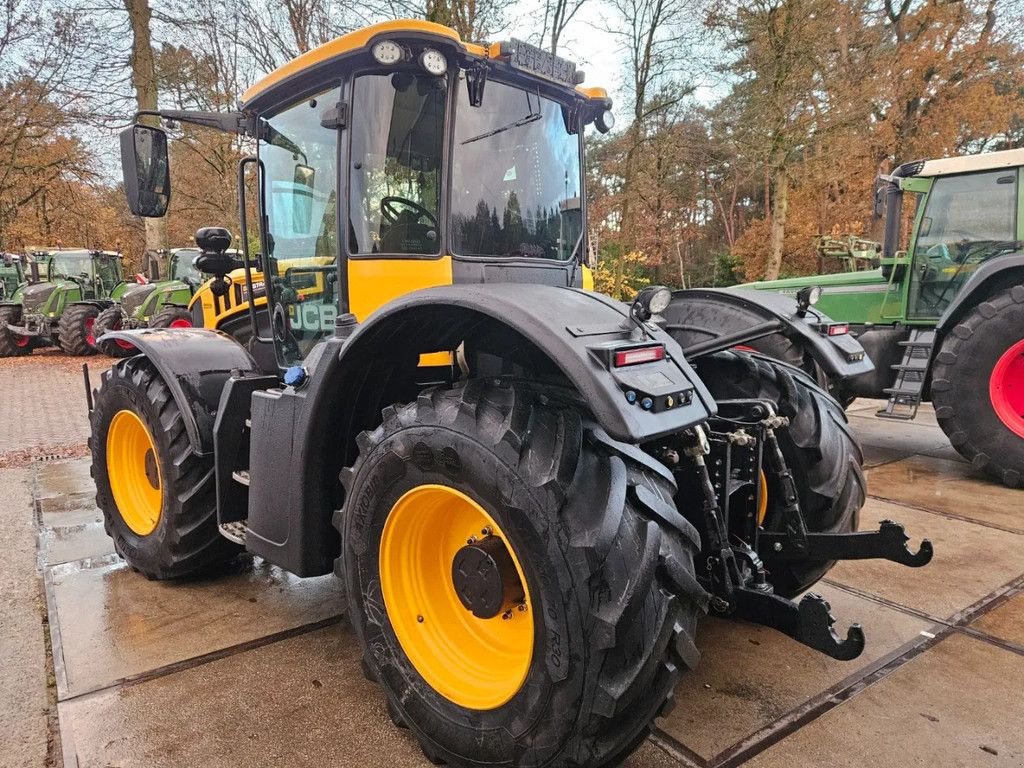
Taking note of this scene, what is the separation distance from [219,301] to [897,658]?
13.6 feet

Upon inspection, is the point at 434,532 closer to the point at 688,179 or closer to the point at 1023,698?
the point at 1023,698

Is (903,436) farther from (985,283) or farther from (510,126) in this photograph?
(510,126)

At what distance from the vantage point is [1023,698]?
245cm

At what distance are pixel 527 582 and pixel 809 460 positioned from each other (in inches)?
54.9

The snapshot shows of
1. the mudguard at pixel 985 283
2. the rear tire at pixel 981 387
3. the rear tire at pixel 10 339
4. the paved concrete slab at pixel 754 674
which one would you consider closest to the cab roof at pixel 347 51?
the paved concrete slab at pixel 754 674

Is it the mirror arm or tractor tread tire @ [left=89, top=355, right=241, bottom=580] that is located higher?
the mirror arm

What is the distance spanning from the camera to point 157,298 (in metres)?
13.7

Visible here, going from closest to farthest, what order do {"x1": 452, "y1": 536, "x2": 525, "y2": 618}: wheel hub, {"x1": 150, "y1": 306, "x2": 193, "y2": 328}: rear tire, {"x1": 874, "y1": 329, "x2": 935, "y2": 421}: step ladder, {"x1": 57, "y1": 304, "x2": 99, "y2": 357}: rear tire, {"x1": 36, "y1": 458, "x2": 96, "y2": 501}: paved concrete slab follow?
{"x1": 452, "y1": 536, "x2": 525, "y2": 618}: wheel hub
{"x1": 36, "y1": 458, "x2": 96, "y2": 501}: paved concrete slab
{"x1": 874, "y1": 329, "x2": 935, "y2": 421}: step ladder
{"x1": 150, "y1": 306, "x2": 193, "y2": 328}: rear tire
{"x1": 57, "y1": 304, "x2": 99, "y2": 357}: rear tire

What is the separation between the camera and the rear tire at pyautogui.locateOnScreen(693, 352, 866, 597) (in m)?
2.65

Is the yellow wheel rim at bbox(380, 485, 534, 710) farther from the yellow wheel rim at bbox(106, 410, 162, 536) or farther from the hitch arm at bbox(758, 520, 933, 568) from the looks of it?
the yellow wheel rim at bbox(106, 410, 162, 536)

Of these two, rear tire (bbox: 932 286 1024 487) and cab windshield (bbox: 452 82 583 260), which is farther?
rear tire (bbox: 932 286 1024 487)

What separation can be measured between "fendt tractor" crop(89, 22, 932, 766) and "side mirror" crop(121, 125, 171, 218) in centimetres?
1

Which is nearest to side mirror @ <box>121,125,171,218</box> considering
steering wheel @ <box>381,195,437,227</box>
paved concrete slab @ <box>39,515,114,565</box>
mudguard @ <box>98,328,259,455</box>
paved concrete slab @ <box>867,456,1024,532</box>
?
mudguard @ <box>98,328,259,455</box>

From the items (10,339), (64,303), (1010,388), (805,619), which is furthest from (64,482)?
(10,339)
